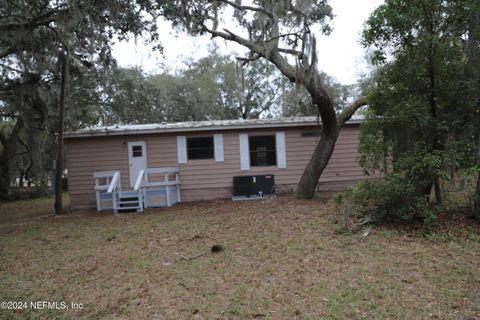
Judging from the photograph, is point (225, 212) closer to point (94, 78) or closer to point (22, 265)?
point (22, 265)

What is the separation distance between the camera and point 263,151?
11258mm

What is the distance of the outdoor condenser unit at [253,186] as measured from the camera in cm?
1065

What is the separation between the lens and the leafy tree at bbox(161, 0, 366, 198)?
26.7 ft

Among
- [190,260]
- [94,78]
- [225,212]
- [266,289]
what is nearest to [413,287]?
[266,289]

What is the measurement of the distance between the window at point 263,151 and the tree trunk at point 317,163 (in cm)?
216

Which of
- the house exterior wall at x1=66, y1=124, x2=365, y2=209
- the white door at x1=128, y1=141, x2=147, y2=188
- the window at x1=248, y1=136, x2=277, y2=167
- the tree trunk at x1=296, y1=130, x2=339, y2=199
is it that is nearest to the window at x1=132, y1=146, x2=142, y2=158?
the white door at x1=128, y1=141, x2=147, y2=188

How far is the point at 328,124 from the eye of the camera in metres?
8.91

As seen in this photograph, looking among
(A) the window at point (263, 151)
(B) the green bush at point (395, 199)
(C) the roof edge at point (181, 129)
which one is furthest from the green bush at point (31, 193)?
(B) the green bush at point (395, 199)

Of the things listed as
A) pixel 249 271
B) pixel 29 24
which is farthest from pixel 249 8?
pixel 249 271

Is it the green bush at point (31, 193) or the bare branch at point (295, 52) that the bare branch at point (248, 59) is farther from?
the green bush at point (31, 193)

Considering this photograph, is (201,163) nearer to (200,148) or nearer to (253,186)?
(200,148)

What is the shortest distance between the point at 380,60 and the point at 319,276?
4122mm

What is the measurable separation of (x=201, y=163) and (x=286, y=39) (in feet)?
15.0

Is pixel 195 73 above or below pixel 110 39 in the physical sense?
above
